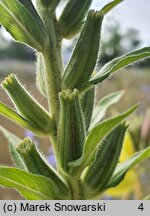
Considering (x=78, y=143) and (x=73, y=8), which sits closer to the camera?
(x=78, y=143)

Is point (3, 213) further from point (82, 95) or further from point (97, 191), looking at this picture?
point (82, 95)

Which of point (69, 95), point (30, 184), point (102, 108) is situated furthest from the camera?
point (102, 108)

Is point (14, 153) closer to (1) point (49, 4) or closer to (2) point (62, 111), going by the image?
(2) point (62, 111)

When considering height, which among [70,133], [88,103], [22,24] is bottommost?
[70,133]

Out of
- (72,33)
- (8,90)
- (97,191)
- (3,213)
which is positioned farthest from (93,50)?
(3,213)

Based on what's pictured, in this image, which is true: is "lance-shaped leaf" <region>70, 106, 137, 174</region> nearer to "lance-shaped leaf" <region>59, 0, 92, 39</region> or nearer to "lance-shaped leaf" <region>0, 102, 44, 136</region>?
"lance-shaped leaf" <region>0, 102, 44, 136</region>

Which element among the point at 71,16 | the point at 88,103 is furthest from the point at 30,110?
the point at 71,16

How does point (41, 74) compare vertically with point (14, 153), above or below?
above
